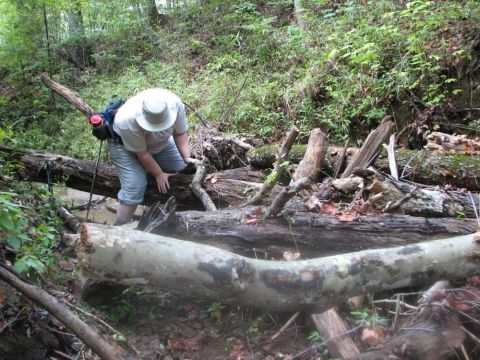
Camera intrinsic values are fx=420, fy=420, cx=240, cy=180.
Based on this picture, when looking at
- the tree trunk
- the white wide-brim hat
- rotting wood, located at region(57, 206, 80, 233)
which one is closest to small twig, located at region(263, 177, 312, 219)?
the tree trunk

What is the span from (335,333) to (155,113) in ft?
8.04

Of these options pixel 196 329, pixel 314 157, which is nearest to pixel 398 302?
pixel 196 329

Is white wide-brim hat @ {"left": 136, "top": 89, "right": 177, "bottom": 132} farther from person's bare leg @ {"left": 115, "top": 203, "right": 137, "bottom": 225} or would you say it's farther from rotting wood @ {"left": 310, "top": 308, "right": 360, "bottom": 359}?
rotting wood @ {"left": 310, "top": 308, "right": 360, "bottom": 359}

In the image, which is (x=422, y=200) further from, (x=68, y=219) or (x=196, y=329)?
(x=68, y=219)

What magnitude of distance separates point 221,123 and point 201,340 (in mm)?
4786

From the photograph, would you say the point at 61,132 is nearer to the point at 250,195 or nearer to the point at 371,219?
the point at 250,195

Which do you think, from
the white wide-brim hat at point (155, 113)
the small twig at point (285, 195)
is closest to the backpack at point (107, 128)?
the white wide-brim hat at point (155, 113)

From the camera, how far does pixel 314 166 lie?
482 cm

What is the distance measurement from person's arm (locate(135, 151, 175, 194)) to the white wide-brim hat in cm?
41

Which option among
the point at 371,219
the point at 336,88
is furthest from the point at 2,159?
the point at 336,88

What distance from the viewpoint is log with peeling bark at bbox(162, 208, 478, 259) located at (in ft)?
11.2

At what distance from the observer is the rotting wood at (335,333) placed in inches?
106

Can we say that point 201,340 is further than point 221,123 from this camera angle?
No

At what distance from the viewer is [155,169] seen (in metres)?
4.59
